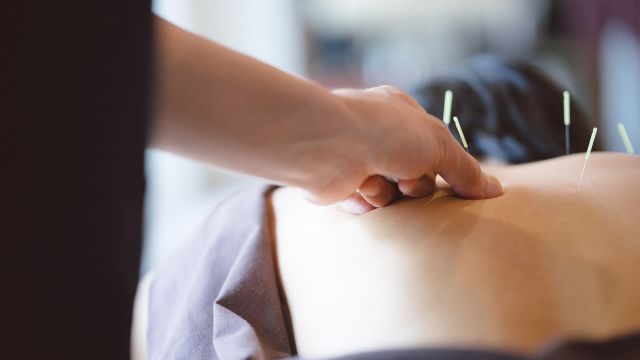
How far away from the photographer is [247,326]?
716mm

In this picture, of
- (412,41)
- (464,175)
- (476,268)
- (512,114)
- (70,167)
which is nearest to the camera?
(70,167)

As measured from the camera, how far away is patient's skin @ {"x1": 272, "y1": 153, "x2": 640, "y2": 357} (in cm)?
→ 59

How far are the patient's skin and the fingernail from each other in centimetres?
1

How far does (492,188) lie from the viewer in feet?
2.51

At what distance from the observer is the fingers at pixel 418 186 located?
0.75 meters

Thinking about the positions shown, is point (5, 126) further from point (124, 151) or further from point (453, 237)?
point (453, 237)

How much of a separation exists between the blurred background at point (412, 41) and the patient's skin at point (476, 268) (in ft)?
9.70

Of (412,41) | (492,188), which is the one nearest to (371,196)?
(492,188)

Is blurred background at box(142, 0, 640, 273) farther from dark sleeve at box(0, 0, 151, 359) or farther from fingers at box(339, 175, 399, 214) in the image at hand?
dark sleeve at box(0, 0, 151, 359)

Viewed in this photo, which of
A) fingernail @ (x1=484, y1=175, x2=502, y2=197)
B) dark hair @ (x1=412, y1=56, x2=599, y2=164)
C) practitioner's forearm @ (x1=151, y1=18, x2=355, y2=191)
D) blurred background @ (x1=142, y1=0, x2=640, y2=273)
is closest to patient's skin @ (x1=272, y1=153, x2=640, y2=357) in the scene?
fingernail @ (x1=484, y1=175, x2=502, y2=197)

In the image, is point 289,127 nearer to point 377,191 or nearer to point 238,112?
point 238,112

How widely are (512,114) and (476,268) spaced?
0.78 meters

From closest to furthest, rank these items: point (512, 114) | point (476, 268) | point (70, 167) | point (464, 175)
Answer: point (70, 167) → point (476, 268) → point (464, 175) → point (512, 114)

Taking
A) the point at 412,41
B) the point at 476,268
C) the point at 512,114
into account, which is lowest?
the point at 476,268
